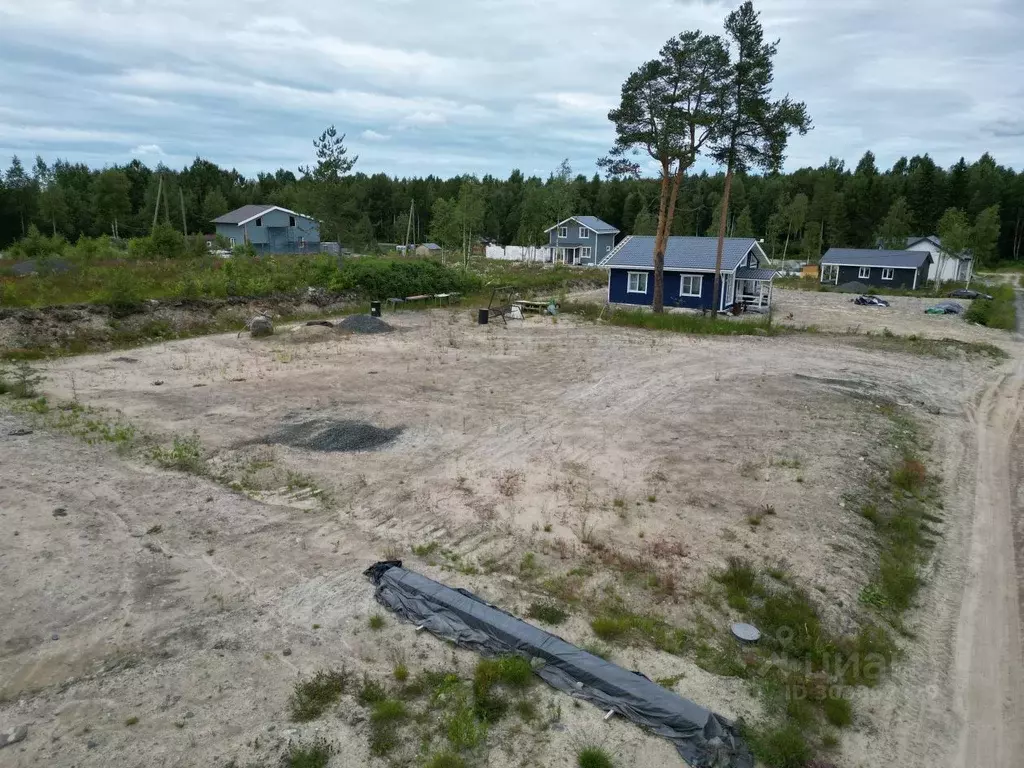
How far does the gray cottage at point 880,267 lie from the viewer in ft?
155

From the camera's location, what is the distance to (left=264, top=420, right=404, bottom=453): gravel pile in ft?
40.0

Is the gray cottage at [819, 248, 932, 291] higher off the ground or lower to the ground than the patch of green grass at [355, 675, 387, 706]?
higher

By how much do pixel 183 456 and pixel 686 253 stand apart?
28.0 m

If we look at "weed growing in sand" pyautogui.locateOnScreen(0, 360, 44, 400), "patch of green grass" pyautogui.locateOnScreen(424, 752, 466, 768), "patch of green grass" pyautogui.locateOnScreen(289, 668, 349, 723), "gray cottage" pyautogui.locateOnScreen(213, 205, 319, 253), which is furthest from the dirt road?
"gray cottage" pyautogui.locateOnScreen(213, 205, 319, 253)

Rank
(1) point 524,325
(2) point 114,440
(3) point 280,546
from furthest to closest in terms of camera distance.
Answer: (1) point 524,325 → (2) point 114,440 → (3) point 280,546

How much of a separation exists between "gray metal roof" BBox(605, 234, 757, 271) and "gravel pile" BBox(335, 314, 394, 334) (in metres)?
14.0

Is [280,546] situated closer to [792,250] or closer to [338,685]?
[338,685]

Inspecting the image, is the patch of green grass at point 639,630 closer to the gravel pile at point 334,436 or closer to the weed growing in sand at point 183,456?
the gravel pile at point 334,436

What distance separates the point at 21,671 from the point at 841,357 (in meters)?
23.4

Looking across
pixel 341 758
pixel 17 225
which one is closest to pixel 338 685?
pixel 341 758

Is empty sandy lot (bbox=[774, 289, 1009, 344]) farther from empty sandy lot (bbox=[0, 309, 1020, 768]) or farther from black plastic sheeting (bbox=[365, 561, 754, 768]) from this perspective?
black plastic sheeting (bbox=[365, 561, 754, 768])

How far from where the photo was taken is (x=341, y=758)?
5.11 meters

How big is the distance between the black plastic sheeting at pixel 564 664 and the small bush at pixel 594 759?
523 mm

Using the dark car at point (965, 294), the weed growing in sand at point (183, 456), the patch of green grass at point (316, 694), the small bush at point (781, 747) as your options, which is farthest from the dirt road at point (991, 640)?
the dark car at point (965, 294)
